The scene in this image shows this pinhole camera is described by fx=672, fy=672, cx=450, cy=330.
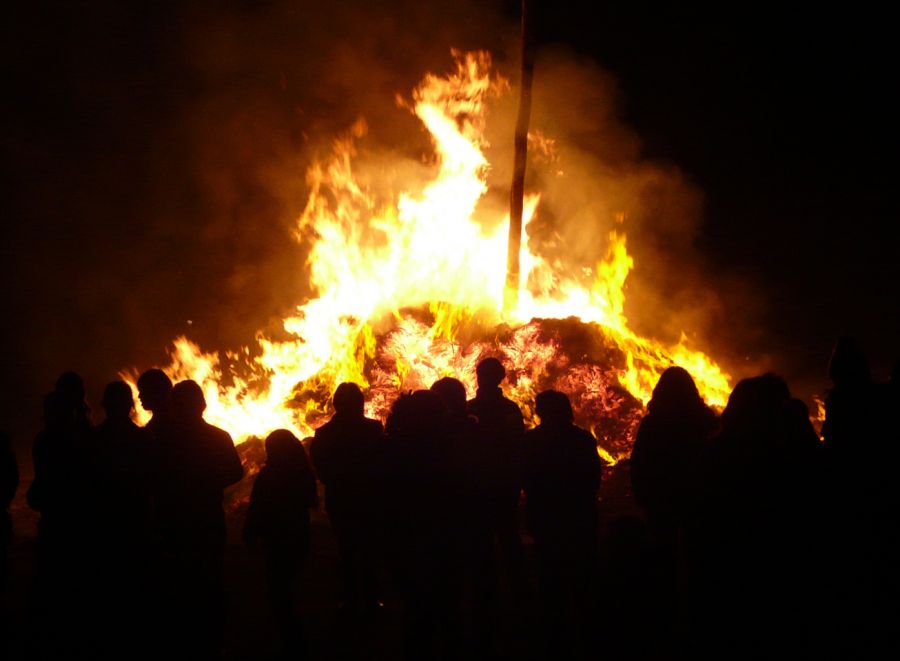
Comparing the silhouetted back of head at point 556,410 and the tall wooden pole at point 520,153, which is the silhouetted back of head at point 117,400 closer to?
the silhouetted back of head at point 556,410

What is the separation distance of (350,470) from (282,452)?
52 centimetres

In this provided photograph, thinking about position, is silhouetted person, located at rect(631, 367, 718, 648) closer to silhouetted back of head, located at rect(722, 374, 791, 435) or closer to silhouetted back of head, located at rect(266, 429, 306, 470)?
silhouetted back of head, located at rect(722, 374, 791, 435)

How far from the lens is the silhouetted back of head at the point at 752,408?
356 cm

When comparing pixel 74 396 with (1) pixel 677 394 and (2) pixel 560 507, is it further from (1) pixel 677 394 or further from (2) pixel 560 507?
(1) pixel 677 394

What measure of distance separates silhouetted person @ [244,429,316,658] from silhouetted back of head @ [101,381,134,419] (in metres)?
1.05

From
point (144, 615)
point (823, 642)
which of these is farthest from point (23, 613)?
point (823, 642)

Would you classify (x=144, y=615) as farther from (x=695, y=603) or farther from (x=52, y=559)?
(x=695, y=603)

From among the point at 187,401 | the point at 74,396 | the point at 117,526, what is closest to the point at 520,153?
the point at 187,401

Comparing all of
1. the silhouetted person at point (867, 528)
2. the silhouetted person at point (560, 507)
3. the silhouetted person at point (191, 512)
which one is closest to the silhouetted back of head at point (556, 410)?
the silhouetted person at point (560, 507)

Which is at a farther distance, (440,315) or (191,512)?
(440,315)

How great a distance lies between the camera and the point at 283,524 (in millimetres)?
4914

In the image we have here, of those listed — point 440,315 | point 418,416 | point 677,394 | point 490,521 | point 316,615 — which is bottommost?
point 316,615

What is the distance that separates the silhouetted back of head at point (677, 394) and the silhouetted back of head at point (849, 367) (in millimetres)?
995

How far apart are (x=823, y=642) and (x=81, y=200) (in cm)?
2184
